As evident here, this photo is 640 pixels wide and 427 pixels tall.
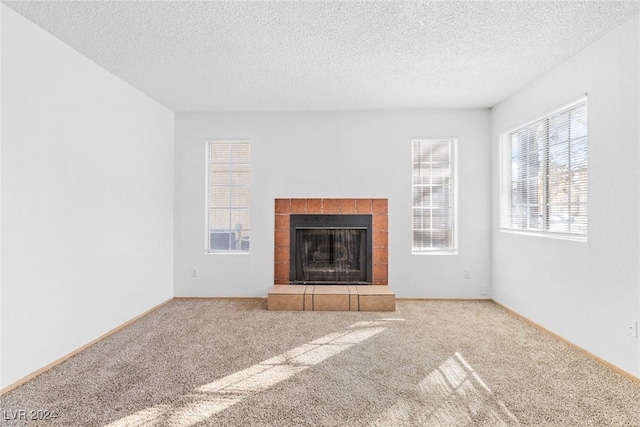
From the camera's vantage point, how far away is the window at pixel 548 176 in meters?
2.92

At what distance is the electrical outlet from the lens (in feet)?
7.55

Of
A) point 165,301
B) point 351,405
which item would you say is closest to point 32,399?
A: point 351,405

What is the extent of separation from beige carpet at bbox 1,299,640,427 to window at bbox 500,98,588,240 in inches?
43.9

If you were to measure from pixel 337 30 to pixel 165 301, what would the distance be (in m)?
3.75

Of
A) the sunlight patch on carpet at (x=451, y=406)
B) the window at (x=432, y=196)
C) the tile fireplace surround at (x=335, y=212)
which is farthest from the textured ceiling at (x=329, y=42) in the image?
the sunlight patch on carpet at (x=451, y=406)

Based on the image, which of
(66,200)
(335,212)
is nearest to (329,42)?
(335,212)

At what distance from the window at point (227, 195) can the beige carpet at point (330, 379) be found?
1400 millimetres

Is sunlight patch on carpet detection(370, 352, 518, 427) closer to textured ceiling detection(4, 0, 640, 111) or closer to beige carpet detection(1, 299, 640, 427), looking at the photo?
beige carpet detection(1, 299, 640, 427)

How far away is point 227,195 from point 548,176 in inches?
149

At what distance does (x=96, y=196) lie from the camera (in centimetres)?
306

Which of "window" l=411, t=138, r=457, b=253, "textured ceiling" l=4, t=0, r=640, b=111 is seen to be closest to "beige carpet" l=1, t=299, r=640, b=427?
"window" l=411, t=138, r=457, b=253

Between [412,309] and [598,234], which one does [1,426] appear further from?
[598,234]

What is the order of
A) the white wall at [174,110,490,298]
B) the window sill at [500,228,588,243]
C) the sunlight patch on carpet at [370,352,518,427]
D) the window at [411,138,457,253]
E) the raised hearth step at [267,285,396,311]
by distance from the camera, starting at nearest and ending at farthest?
the sunlight patch on carpet at [370,352,518,427] < the window sill at [500,228,588,243] < the raised hearth step at [267,285,396,311] < the white wall at [174,110,490,298] < the window at [411,138,457,253]

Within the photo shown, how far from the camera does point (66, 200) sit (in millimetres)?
2705
